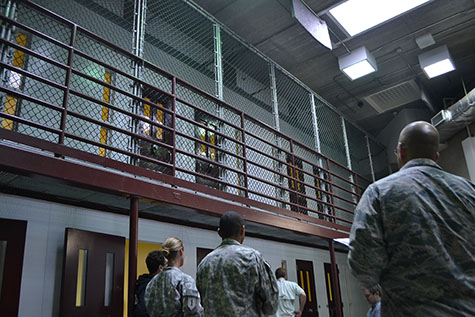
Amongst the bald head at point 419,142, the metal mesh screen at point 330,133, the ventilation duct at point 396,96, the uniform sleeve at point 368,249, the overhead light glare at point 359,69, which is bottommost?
the uniform sleeve at point 368,249

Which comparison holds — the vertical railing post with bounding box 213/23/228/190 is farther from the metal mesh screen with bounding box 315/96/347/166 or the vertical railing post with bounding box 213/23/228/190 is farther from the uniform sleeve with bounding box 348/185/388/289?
the metal mesh screen with bounding box 315/96/347/166

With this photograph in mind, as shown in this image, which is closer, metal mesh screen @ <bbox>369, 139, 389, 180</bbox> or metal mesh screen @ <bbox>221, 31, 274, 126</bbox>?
metal mesh screen @ <bbox>221, 31, 274, 126</bbox>

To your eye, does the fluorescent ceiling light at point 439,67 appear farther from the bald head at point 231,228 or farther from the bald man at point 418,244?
the bald man at point 418,244

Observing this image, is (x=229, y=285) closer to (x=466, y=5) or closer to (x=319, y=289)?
(x=319, y=289)

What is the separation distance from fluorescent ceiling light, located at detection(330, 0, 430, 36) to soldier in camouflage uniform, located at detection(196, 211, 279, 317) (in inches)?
274

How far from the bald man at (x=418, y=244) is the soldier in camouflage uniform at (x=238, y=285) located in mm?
1087

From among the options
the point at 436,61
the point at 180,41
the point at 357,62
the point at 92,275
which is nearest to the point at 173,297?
the point at 92,275

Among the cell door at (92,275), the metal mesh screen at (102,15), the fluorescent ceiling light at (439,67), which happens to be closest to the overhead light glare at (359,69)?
the fluorescent ceiling light at (439,67)

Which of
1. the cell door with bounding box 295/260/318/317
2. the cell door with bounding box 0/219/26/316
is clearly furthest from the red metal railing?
the cell door with bounding box 295/260/318/317

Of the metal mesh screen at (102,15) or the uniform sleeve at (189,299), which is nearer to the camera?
the uniform sleeve at (189,299)

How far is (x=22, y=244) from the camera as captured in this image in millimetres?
4332

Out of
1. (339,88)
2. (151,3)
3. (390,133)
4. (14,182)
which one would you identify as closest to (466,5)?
(339,88)

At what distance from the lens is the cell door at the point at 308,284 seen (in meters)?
9.35

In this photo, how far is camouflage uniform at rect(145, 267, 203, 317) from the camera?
129 inches
